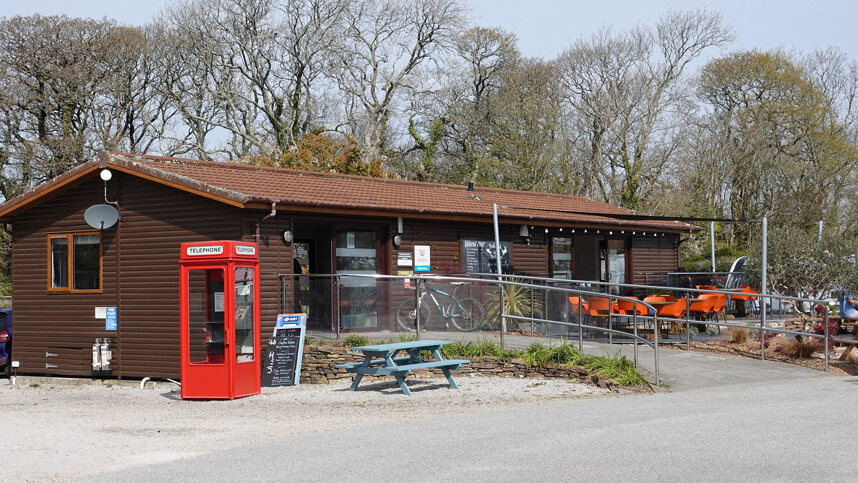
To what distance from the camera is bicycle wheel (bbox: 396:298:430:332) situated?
15.5 metres

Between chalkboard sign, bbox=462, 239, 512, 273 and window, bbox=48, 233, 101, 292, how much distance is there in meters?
6.93

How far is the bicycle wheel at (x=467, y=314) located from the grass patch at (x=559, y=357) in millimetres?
375

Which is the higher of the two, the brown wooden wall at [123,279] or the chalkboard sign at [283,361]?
the brown wooden wall at [123,279]

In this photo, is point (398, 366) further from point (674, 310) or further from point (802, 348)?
point (802, 348)

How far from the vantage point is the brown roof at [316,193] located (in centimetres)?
1559

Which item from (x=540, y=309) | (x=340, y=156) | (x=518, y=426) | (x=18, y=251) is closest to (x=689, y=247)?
(x=340, y=156)

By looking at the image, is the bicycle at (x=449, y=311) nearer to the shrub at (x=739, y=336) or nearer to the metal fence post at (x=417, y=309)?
the metal fence post at (x=417, y=309)

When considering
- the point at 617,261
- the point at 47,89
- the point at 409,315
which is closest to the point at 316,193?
the point at 409,315

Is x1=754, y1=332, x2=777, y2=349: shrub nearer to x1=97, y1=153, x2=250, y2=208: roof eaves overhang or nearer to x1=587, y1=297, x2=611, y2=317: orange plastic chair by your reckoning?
x1=587, y1=297, x2=611, y2=317: orange plastic chair

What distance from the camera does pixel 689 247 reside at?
125ft

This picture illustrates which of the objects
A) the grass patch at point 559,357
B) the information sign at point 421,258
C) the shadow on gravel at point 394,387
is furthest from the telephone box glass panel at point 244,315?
the information sign at point 421,258

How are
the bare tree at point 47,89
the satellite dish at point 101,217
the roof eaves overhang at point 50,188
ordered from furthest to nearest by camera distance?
the bare tree at point 47,89, the roof eaves overhang at point 50,188, the satellite dish at point 101,217

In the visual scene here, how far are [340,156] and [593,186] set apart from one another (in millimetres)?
13464

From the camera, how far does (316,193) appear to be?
17.1m
